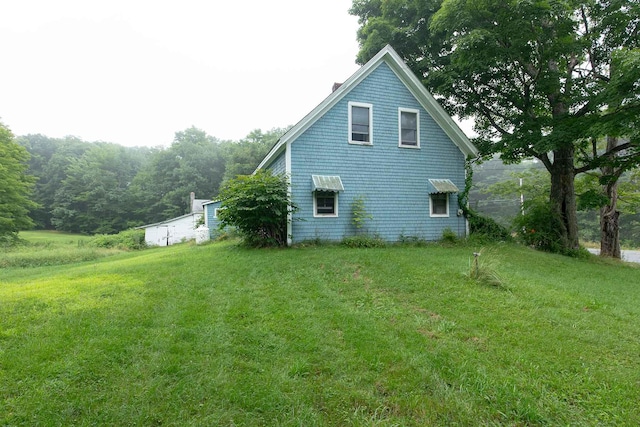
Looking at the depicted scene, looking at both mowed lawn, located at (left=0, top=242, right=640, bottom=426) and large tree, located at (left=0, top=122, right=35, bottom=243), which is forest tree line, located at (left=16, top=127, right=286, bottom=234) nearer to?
large tree, located at (left=0, top=122, right=35, bottom=243)

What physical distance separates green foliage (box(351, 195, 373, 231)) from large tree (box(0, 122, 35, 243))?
76.3 feet

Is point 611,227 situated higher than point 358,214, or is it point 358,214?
point 358,214

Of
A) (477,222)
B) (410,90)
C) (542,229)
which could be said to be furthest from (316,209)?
(542,229)

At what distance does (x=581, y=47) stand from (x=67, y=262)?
2249cm

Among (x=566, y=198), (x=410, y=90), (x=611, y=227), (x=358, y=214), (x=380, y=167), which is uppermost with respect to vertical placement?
(x=410, y=90)

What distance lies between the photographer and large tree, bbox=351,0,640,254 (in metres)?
9.29

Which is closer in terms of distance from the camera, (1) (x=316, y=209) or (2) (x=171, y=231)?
(1) (x=316, y=209)

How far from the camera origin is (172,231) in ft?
76.1

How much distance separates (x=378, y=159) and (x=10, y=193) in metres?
25.9

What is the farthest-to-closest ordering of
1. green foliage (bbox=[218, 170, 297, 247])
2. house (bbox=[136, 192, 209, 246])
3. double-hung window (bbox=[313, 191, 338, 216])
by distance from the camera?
house (bbox=[136, 192, 209, 246]), double-hung window (bbox=[313, 191, 338, 216]), green foliage (bbox=[218, 170, 297, 247])

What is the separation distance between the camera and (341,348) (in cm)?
340

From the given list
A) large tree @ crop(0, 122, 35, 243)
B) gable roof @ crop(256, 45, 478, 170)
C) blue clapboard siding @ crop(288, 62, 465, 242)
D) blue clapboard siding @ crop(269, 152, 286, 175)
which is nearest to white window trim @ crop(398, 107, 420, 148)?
blue clapboard siding @ crop(288, 62, 465, 242)

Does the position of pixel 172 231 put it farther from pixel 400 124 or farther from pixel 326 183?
pixel 400 124

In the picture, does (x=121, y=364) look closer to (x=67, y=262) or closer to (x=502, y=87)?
(x=67, y=262)
